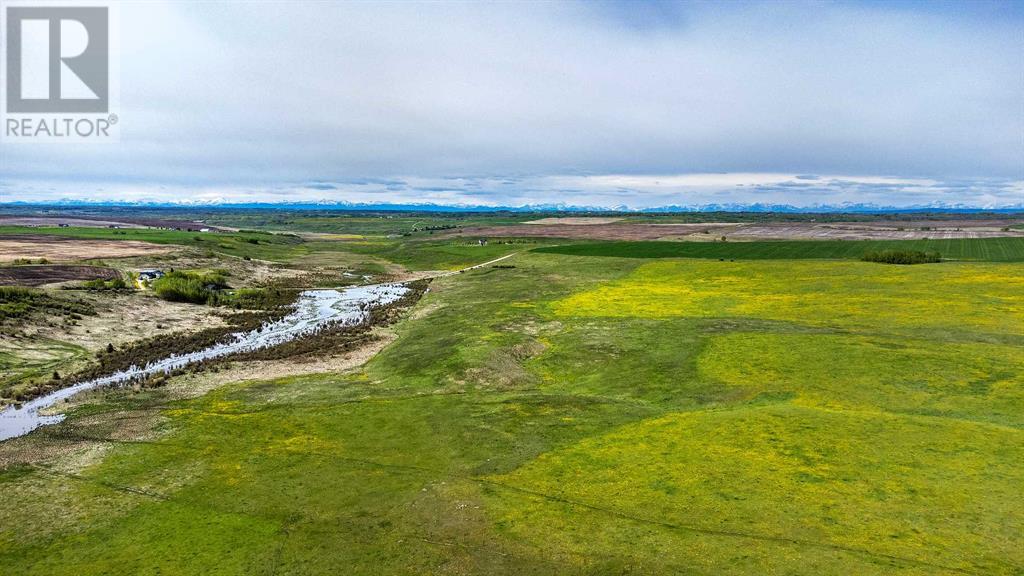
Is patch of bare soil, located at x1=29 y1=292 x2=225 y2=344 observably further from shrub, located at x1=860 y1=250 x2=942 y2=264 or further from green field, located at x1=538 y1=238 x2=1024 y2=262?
shrub, located at x1=860 y1=250 x2=942 y2=264

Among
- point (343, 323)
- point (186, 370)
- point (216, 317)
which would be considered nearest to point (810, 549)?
point (186, 370)

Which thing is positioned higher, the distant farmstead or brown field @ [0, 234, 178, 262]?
brown field @ [0, 234, 178, 262]

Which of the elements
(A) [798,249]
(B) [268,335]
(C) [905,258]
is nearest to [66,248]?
(B) [268,335]

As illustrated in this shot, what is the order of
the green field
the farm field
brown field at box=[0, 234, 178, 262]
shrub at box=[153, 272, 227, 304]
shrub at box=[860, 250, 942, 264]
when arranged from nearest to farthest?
the farm field → shrub at box=[153, 272, 227, 304] → brown field at box=[0, 234, 178, 262] → shrub at box=[860, 250, 942, 264] → the green field

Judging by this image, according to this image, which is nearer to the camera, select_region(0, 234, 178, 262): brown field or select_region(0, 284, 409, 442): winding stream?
select_region(0, 284, 409, 442): winding stream

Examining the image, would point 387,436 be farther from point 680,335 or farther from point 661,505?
point 680,335

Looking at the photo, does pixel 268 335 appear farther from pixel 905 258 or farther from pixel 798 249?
pixel 798 249

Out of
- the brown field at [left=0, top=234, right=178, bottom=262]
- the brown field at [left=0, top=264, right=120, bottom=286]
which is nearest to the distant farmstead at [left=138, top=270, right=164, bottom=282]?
the brown field at [left=0, top=264, right=120, bottom=286]

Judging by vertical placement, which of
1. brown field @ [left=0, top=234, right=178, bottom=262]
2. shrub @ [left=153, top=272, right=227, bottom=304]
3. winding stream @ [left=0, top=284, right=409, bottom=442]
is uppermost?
brown field @ [left=0, top=234, right=178, bottom=262]

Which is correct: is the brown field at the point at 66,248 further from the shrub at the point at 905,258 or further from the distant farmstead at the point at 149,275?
the shrub at the point at 905,258

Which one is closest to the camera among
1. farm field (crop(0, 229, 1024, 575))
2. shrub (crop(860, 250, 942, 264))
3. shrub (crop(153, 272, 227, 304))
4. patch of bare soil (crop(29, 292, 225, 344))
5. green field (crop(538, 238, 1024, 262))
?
farm field (crop(0, 229, 1024, 575))
